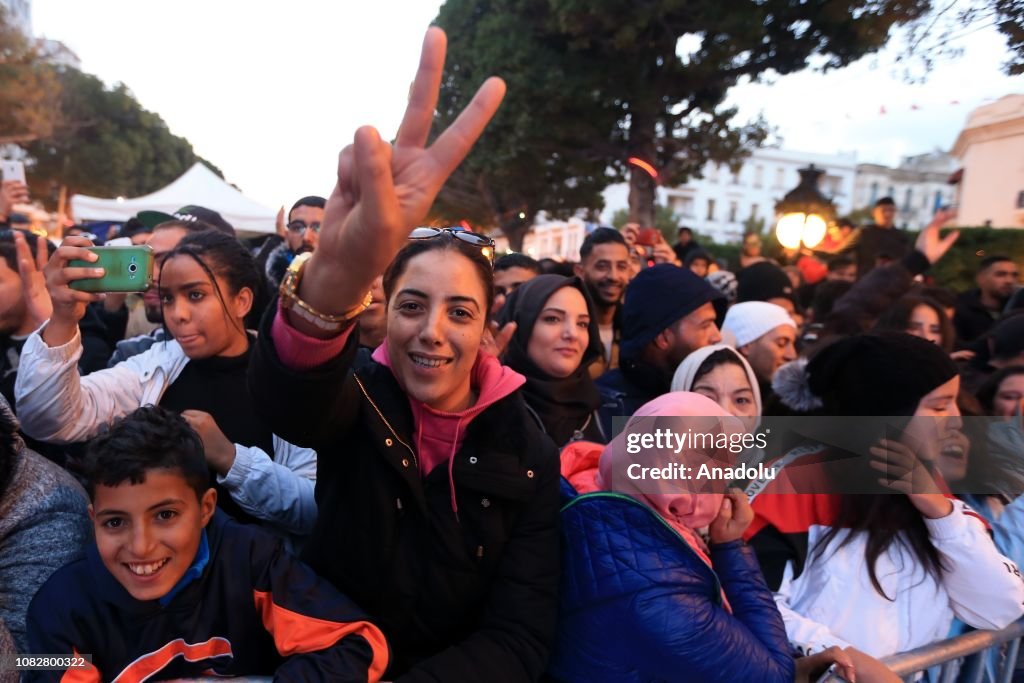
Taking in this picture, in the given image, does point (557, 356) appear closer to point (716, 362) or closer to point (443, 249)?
point (716, 362)

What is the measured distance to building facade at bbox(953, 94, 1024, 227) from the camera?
3.11 metres

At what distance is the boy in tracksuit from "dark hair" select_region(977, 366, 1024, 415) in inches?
114

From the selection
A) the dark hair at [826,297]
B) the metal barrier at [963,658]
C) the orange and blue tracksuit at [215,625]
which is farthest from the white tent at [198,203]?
the metal barrier at [963,658]

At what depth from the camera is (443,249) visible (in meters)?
1.72

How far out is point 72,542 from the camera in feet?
6.03

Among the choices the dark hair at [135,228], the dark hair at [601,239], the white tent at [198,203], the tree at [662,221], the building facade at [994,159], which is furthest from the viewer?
the tree at [662,221]

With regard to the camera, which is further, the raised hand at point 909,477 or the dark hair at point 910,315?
the dark hair at point 910,315

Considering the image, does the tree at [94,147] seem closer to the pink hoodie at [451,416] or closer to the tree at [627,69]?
the tree at [627,69]

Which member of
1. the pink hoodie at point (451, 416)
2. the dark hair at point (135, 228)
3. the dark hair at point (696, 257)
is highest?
the dark hair at point (696, 257)

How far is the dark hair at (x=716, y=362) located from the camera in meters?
2.70

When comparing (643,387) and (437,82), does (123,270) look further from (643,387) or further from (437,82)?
(643,387)

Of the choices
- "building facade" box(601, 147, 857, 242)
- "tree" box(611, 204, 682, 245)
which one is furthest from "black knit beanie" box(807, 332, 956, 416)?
"building facade" box(601, 147, 857, 242)

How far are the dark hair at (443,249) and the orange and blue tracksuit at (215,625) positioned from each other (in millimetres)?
800

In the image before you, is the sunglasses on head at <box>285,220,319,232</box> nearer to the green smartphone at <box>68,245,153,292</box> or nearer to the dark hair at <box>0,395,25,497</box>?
the green smartphone at <box>68,245,153,292</box>
